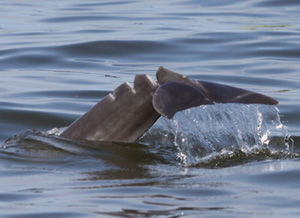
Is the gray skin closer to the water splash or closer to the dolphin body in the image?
the dolphin body

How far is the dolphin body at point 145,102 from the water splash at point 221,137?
22 cm

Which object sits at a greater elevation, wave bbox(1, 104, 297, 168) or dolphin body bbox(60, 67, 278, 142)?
dolphin body bbox(60, 67, 278, 142)

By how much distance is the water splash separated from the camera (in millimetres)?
8008

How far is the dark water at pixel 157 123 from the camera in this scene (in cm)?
650

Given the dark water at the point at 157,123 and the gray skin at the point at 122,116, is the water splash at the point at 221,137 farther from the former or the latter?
the gray skin at the point at 122,116

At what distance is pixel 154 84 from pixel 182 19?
34.2 ft

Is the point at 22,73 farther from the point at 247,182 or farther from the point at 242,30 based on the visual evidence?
the point at 247,182

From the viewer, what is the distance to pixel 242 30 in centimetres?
1622

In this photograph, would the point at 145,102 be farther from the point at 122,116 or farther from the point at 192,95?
the point at 192,95

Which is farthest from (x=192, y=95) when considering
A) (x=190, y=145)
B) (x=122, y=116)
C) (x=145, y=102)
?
(x=190, y=145)

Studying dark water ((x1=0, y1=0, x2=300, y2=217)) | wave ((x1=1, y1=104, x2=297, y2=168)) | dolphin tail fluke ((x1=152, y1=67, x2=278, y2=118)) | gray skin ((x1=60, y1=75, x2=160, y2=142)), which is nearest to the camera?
dark water ((x1=0, y1=0, x2=300, y2=217))

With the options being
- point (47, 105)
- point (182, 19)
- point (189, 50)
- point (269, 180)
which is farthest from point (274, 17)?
point (269, 180)

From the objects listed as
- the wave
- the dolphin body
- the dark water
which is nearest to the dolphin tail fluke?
the dolphin body

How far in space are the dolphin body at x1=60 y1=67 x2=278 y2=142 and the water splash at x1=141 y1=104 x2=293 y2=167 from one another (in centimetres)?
22
